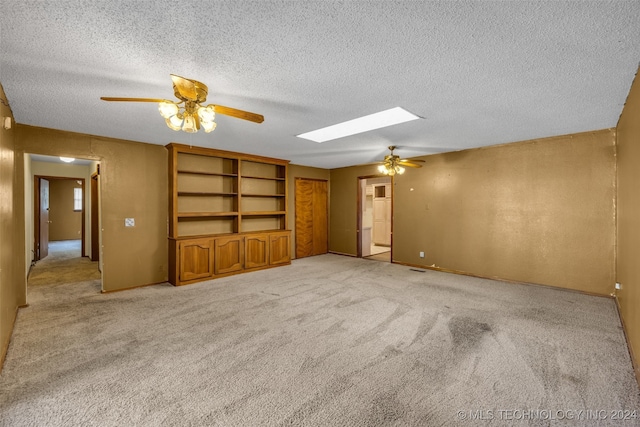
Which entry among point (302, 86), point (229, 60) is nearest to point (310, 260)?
point (302, 86)

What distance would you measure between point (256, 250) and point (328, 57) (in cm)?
440

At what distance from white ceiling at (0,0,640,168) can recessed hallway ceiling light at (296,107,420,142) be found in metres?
0.23

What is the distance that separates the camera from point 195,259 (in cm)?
485

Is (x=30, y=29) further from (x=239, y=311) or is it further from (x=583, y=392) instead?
(x=583, y=392)

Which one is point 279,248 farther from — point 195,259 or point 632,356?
point 632,356

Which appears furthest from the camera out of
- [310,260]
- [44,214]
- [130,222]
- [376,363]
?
[44,214]

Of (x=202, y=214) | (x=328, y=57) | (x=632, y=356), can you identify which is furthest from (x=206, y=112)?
(x=632, y=356)

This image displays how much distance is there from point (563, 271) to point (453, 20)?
4.53 m

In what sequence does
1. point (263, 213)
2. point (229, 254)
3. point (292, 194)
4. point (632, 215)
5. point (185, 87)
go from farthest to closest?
point (292, 194)
point (263, 213)
point (229, 254)
point (632, 215)
point (185, 87)

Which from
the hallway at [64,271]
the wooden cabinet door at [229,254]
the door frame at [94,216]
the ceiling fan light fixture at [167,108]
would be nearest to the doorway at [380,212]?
the wooden cabinet door at [229,254]

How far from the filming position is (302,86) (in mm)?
2531

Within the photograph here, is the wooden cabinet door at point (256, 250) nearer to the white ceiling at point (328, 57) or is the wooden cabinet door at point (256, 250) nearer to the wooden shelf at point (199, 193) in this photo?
the wooden shelf at point (199, 193)

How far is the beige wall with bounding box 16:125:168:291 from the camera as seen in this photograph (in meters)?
4.18

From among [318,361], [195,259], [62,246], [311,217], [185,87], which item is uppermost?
[185,87]
